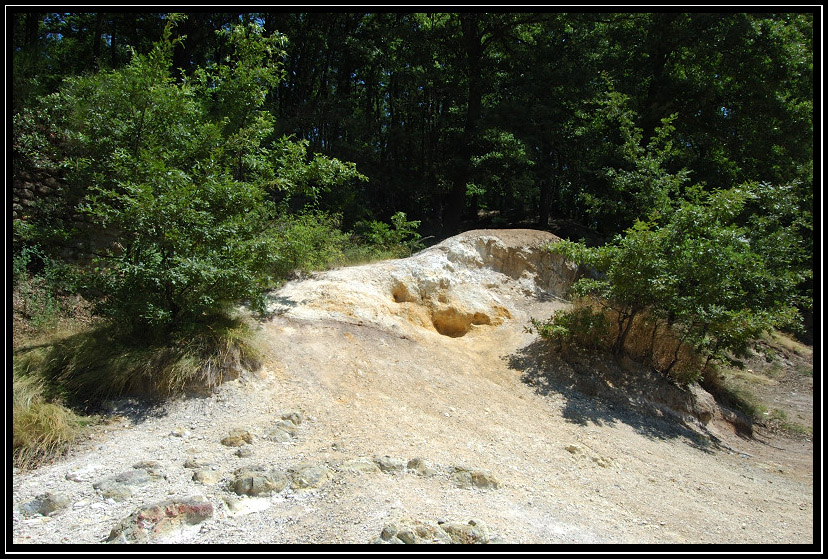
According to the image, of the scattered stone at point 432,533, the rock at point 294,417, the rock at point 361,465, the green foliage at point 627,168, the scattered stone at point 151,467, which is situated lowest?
the scattered stone at point 151,467

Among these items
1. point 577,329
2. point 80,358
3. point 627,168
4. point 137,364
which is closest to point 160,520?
point 137,364

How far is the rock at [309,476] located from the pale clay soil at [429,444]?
9 centimetres

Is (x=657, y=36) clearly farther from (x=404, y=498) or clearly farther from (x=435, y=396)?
(x=404, y=498)

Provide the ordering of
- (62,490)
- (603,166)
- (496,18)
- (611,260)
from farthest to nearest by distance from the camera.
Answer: (496,18) → (603,166) → (611,260) → (62,490)

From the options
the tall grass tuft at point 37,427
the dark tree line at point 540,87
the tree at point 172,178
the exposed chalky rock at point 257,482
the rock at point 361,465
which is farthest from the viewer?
the dark tree line at point 540,87

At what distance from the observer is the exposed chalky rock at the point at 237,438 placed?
478 cm

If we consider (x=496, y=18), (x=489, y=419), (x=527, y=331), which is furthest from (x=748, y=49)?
(x=489, y=419)

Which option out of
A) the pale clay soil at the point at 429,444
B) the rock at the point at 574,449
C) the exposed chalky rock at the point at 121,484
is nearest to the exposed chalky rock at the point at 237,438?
the pale clay soil at the point at 429,444

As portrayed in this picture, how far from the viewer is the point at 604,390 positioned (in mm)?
8086

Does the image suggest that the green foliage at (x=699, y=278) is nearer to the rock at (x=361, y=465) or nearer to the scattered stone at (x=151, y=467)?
the rock at (x=361, y=465)

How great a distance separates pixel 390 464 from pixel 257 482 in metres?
1.18

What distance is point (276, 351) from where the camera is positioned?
6.67m

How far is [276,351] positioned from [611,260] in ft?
18.0

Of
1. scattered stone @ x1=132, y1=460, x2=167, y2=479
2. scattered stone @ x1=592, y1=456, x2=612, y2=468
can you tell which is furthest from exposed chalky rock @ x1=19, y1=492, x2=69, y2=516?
scattered stone @ x1=592, y1=456, x2=612, y2=468
